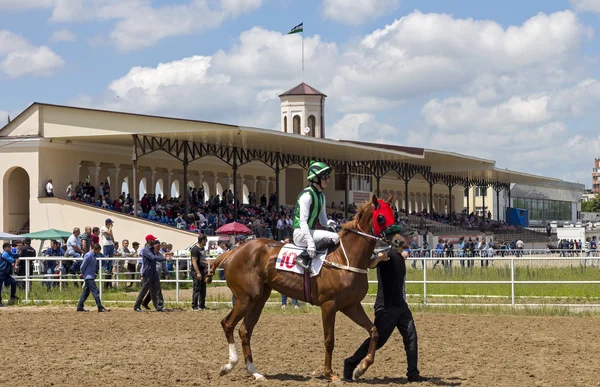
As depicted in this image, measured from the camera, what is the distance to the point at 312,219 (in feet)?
33.2

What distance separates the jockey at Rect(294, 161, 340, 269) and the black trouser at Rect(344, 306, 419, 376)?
96cm

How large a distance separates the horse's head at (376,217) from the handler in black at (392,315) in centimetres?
13

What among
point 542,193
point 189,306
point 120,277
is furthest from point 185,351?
point 542,193

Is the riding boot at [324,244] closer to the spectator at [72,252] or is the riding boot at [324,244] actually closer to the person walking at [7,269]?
the person walking at [7,269]

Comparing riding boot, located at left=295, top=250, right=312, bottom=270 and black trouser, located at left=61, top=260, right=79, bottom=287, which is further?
black trouser, located at left=61, top=260, right=79, bottom=287

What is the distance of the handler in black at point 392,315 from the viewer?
Answer: 10070 millimetres

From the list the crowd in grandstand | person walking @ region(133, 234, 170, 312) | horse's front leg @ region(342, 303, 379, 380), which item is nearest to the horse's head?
horse's front leg @ region(342, 303, 379, 380)

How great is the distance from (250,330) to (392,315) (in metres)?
1.66

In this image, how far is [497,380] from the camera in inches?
396

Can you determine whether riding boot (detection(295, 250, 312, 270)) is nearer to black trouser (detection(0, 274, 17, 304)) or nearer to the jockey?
the jockey

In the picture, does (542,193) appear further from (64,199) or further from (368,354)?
(368,354)

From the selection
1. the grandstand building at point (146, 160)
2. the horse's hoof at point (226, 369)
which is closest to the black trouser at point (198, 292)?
the horse's hoof at point (226, 369)

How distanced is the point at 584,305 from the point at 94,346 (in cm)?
1039

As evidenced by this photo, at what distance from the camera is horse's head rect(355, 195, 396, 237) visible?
32.7 feet
